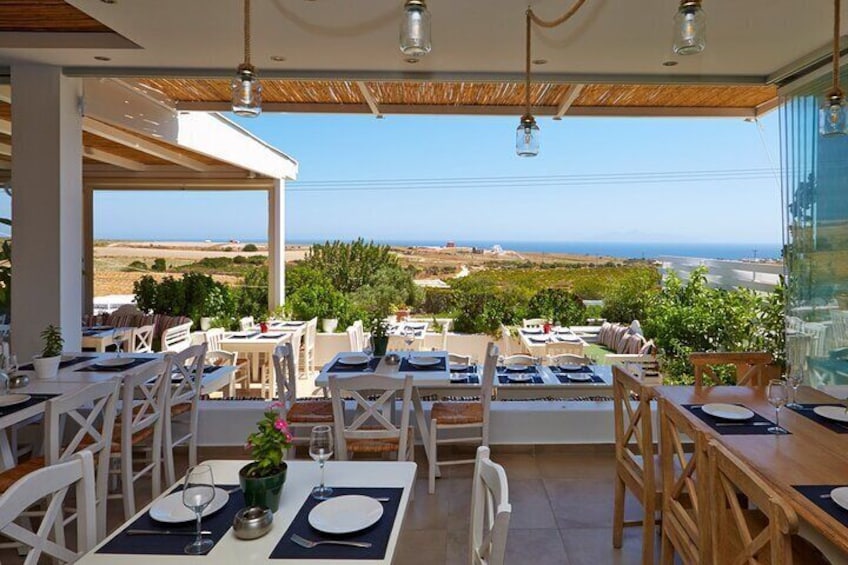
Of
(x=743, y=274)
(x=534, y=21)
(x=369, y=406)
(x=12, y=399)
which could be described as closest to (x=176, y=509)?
(x=369, y=406)

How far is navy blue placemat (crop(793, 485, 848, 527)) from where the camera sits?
5.05 ft

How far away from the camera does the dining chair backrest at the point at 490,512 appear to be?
133 centimetres

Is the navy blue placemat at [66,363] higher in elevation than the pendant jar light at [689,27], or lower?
lower

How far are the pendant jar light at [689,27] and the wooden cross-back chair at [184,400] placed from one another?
9.53 ft

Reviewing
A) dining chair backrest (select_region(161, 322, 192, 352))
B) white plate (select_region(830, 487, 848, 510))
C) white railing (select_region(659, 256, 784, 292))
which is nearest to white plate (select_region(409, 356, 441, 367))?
white plate (select_region(830, 487, 848, 510))

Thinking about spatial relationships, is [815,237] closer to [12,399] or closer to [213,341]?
[12,399]

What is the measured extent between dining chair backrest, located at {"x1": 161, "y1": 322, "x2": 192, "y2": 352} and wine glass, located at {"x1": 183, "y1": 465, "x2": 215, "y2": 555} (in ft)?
15.8

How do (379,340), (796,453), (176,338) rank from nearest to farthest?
(796,453) < (379,340) < (176,338)

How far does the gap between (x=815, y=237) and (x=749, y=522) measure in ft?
8.11

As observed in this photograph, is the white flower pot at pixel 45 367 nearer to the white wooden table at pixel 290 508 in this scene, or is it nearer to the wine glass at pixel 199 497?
the white wooden table at pixel 290 508

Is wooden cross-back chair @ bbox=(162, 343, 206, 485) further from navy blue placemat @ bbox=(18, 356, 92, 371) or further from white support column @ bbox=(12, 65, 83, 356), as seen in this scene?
white support column @ bbox=(12, 65, 83, 356)

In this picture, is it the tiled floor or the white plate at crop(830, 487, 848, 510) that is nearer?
the white plate at crop(830, 487, 848, 510)

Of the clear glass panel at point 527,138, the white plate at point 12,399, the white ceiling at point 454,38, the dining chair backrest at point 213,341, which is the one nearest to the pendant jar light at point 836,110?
the white ceiling at point 454,38

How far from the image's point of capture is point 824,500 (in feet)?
5.39
